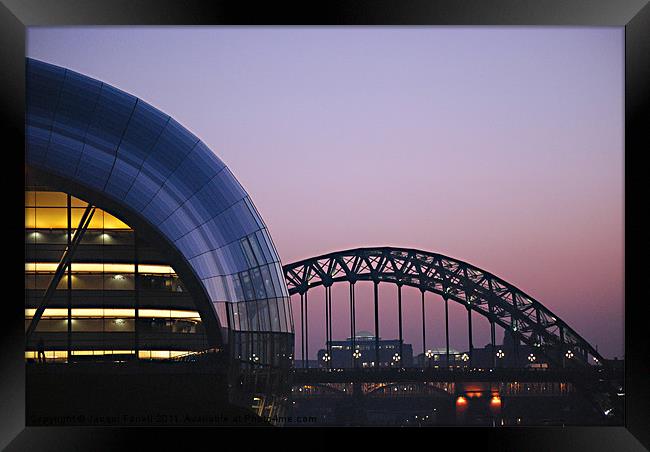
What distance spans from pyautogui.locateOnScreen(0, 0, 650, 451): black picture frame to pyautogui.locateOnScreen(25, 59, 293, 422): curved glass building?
629 inches

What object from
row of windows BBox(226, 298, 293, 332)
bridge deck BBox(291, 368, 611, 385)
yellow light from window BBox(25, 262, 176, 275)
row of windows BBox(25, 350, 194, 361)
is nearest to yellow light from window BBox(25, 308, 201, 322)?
row of windows BBox(25, 350, 194, 361)

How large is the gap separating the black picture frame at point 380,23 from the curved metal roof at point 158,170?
16898 mm

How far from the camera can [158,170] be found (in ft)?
88.8

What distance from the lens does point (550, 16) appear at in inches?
360

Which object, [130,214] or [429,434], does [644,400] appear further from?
[130,214]

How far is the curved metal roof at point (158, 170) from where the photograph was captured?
25797mm

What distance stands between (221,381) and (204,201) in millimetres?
5171

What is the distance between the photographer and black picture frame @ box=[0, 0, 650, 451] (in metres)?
8.88

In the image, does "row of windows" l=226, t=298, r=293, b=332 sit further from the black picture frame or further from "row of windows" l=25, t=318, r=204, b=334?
the black picture frame

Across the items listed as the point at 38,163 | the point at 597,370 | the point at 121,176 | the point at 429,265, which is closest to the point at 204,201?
the point at 121,176

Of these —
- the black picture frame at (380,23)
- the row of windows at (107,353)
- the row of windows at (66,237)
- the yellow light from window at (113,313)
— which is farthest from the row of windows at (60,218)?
the black picture frame at (380,23)

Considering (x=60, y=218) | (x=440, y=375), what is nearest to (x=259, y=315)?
(x=60, y=218)

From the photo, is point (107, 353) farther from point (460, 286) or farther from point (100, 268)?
point (460, 286)

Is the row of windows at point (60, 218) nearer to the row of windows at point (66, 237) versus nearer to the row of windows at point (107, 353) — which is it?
the row of windows at point (66, 237)
